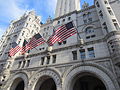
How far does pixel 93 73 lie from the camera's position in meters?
16.3

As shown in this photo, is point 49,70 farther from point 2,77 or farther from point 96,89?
point 2,77

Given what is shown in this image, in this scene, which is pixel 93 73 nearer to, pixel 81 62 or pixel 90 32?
pixel 81 62

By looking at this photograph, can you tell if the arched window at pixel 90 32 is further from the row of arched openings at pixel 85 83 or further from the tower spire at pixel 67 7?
the tower spire at pixel 67 7

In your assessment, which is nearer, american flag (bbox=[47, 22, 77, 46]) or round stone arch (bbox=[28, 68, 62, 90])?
round stone arch (bbox=[28, 68, 62, 90])

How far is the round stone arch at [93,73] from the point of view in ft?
46.7

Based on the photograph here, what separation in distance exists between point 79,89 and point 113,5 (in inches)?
1079

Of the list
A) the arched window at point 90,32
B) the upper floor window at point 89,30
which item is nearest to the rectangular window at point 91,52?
the arched window at point 90,32

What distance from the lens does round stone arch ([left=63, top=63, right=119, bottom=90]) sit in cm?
1423

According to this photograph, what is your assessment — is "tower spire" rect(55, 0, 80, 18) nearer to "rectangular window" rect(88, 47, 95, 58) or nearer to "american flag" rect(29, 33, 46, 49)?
"american flag" rect(29, 33, 46, 49)

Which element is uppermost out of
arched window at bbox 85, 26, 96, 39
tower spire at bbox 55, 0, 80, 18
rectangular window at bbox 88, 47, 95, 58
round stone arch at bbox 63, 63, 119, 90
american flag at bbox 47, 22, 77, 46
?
tower spire at bbox 55, 0, 80, 18

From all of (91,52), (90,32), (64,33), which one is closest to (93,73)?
(91,52)

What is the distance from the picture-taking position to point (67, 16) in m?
35.2

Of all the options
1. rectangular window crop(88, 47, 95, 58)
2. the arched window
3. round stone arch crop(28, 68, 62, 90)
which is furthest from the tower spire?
round stone arch crop(28, 68, 62, 90)

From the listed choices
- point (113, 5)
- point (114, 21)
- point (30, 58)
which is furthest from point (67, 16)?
point (30, 58)
